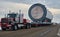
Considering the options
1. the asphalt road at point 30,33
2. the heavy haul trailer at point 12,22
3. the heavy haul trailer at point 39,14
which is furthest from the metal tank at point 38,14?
the asphalt road at point 30,33

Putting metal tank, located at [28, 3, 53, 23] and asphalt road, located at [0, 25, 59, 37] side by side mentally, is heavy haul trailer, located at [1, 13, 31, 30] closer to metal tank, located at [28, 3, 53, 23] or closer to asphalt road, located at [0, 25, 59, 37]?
asphalt road, located at [0, 25, 59, 37]

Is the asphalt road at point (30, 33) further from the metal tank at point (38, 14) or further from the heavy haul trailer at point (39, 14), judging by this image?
the metal tank at point (38, 14)

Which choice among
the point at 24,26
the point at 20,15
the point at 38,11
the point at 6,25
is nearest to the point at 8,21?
the point at 6,25

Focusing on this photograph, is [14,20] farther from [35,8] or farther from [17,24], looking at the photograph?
[35,8]

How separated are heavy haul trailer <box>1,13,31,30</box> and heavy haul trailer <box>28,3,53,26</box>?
2984 cm

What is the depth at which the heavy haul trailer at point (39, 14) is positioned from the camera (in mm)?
75688

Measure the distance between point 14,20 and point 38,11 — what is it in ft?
114

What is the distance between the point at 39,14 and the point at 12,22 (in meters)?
37.1

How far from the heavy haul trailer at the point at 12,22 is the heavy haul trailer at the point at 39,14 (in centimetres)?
2984

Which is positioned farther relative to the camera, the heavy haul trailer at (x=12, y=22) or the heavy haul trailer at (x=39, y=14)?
the heavy haul trailer at (x=39, y=14)

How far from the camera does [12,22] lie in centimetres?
3997

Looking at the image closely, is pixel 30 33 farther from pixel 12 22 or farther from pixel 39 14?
pixel 39 14

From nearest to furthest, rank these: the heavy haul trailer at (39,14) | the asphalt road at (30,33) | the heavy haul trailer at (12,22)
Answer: the asphalt road at (30,33) → the heavy haul trailer at (12,22) → the heavy haul trailer at (39,14)

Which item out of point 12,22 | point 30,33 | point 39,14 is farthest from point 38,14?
point 30,33
